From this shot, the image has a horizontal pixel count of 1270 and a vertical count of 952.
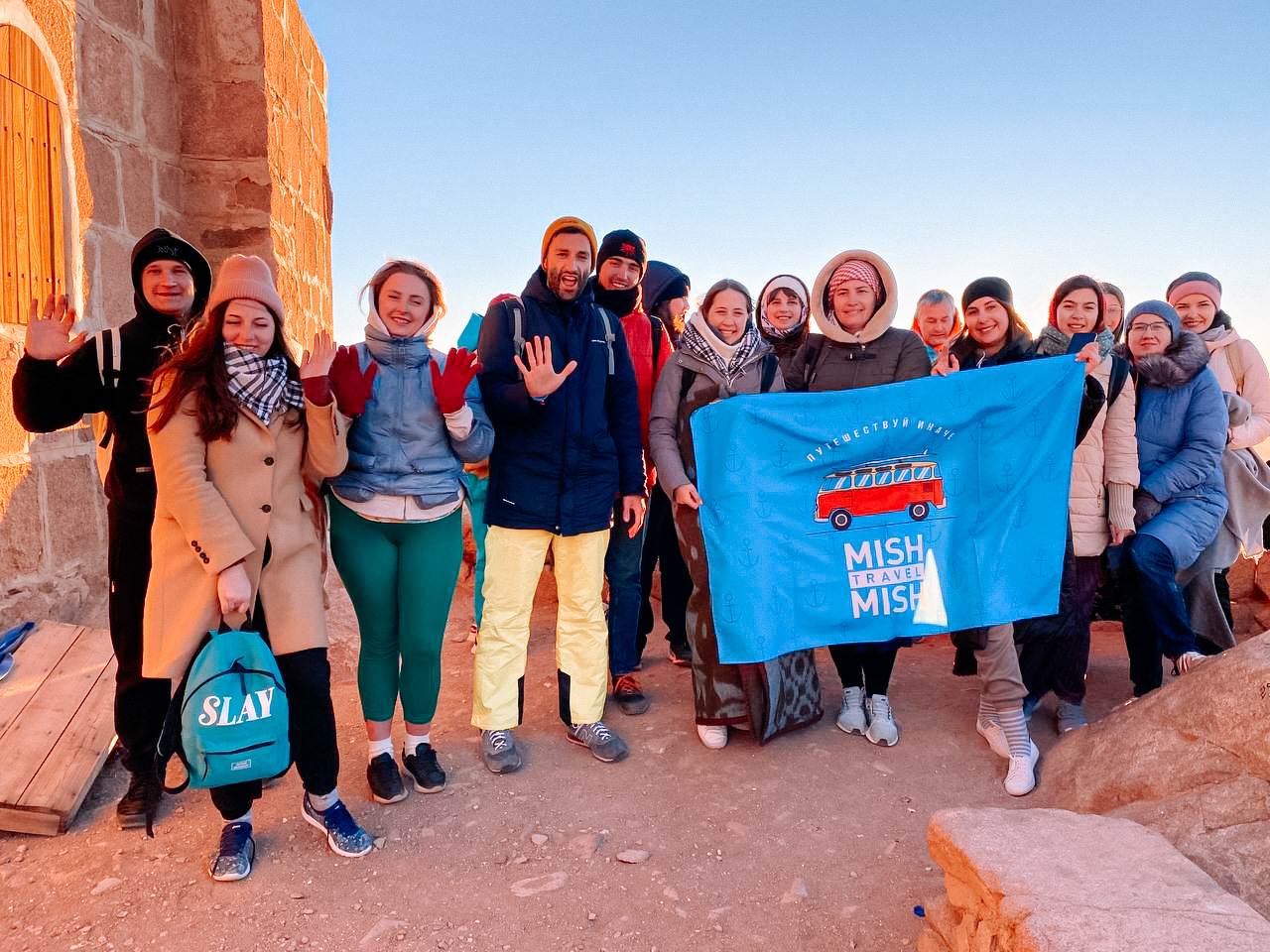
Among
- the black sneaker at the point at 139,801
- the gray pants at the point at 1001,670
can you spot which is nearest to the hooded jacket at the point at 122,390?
the black sneaker at the point at 139,801

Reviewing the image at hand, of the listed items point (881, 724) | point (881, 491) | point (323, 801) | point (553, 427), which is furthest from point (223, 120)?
point (881, 724)

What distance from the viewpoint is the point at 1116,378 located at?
3.75 m

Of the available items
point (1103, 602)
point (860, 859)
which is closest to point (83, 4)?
point (860, 859)

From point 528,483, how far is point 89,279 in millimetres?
2706

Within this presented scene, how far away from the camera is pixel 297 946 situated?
2.37 metres

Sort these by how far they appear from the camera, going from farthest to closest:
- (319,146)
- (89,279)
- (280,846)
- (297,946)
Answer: (319,146) < (89,279) < (280,846) < (297,946)

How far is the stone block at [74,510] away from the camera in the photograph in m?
3.99

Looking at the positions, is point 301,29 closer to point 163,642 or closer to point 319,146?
point 319,146

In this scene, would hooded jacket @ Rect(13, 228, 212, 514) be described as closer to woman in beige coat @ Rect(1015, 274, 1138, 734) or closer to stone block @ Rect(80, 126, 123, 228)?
stone block @ Rect(80, 126, 123, 228)

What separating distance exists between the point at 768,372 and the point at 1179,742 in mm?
2073

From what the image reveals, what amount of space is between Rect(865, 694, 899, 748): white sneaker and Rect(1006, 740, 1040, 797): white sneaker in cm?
49

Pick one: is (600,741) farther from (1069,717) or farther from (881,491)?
(1069,717)

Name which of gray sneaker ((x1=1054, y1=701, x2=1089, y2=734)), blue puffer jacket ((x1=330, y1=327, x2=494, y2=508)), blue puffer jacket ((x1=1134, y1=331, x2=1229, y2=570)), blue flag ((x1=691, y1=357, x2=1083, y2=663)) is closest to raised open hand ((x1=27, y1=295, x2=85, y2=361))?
blue puffer jacket ((x1=330, y1=327, x2=494, y2=508))

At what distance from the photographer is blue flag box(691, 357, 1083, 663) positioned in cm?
357
